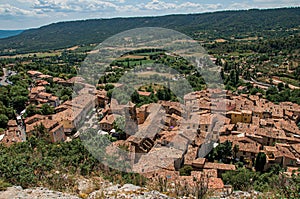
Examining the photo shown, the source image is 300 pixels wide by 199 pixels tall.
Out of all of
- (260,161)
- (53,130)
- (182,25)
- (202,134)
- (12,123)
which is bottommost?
(260,161)

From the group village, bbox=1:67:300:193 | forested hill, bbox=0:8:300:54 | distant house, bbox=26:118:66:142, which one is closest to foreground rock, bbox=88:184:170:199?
village, bbox=1:67:300:193

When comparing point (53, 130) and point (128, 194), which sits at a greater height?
point (128, 194)

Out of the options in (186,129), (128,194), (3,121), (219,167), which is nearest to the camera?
(128,194)

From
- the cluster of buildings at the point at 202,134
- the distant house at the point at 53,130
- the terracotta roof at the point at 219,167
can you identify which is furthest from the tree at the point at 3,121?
the terracotta roof at the point at 219,167

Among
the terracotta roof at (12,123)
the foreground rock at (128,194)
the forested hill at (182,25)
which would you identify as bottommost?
the terracotta roof at (12,123)

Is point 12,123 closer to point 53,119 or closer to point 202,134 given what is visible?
point 53,119

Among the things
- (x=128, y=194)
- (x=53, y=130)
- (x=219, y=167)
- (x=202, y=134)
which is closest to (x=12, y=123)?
(x=53, y=130)

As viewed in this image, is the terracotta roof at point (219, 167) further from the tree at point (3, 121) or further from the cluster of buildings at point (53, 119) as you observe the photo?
the tree at point (3, 121)
